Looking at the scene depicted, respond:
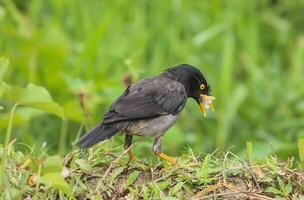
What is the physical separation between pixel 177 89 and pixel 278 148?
2129 millimetres

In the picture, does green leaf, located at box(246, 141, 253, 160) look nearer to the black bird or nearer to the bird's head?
the black bird

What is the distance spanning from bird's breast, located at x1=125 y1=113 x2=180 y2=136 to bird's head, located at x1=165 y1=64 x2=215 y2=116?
36 cm

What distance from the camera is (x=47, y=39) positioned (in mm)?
8164

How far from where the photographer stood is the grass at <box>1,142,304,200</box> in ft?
15.7

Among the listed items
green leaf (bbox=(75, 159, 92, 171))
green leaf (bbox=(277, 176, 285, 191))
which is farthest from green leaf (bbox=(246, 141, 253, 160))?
green leaf (bbox=(75, 159, 92, 171))

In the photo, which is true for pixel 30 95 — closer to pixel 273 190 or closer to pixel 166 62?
pixel 273 190

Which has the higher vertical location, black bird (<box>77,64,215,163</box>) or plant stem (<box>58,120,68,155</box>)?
black bird (<box>77,64,215,163</box>)

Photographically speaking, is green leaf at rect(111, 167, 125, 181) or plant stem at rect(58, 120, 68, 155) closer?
green leaf at rect(111, 167, 125, 181)

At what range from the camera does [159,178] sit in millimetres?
4945

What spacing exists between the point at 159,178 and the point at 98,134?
455 mm

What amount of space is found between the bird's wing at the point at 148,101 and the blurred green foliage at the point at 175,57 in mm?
1591

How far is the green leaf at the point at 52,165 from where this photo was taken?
14.3ft

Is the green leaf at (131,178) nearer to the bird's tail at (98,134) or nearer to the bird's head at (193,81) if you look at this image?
the bird's tail at (98,134)

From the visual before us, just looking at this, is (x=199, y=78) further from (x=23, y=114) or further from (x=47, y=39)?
(x=47, y=39)
